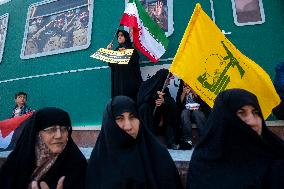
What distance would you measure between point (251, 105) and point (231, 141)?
0.28 metres

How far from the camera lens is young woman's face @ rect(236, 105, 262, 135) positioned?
186 cm

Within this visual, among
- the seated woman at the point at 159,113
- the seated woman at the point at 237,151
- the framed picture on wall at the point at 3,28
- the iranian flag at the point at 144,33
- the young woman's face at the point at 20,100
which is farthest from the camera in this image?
the framed picture on wall at the point at 3,28

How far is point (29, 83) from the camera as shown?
6770mm

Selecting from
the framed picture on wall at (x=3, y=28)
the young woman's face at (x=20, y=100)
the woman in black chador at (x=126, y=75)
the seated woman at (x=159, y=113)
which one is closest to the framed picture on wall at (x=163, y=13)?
the woman in black chador at (x=126, y=75)

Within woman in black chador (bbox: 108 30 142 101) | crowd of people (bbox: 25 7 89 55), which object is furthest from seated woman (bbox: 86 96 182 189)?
crowd of people (bbox: 25 7 89 55)

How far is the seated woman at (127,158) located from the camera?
6.38ft

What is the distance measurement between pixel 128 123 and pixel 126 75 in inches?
114

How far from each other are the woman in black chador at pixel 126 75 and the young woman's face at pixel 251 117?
3136 mm

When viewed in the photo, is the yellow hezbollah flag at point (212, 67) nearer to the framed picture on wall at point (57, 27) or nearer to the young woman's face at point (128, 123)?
the young woman's face at point (128, 123)

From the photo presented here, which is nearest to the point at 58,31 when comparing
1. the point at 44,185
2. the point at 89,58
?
the point at 89,58

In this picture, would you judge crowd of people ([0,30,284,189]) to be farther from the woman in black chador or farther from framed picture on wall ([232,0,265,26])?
framed picture on wall ([232,0,265,26])

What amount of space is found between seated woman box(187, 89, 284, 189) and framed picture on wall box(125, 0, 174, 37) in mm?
3760

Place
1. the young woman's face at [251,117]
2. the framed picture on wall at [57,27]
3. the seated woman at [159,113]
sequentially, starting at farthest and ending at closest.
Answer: the framed picture on wall at [57,27]
the seated woman at [159,113]
the young woman's face at [251,117]

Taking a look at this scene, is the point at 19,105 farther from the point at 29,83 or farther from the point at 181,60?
the point at 181,60
